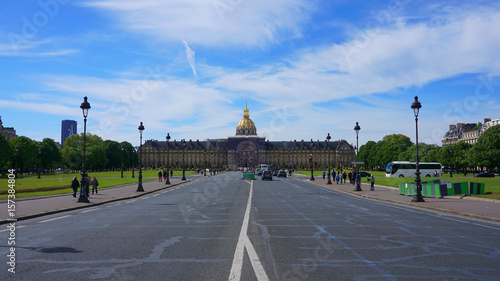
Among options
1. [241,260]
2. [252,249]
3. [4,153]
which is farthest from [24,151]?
[241,260]

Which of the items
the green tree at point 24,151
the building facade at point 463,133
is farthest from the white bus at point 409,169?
the building facade at point 463,133

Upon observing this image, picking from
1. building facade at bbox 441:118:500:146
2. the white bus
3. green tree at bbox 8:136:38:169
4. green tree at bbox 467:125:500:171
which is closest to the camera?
the white bus

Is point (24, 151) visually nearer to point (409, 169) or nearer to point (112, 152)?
point (112, 152)

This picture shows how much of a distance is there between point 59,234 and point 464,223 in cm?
1471

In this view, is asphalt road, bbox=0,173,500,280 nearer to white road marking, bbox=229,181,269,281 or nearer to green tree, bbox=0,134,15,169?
white road marking, bbox=229,181,269,281

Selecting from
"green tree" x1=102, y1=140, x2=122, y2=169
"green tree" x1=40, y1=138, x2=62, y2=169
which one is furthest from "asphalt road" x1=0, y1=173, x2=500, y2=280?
"green tree" x1=102, y1=140, x2=122, y2=169

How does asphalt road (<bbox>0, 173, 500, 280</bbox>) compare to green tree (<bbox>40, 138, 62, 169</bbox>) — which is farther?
green tree (<bbox>40, 138, 62, 169</bbox>)

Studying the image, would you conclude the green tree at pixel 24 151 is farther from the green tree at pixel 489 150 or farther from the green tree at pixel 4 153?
the green tree at pixel 489 150

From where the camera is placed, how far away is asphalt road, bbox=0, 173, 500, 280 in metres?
7.88

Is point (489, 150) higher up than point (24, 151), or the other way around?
point (489, 150)

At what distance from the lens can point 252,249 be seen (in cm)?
1025

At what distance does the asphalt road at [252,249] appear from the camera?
7883mm

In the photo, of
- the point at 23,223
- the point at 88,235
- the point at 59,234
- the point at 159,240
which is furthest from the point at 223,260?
the point at 23,223

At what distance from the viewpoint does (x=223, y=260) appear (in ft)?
29.5
